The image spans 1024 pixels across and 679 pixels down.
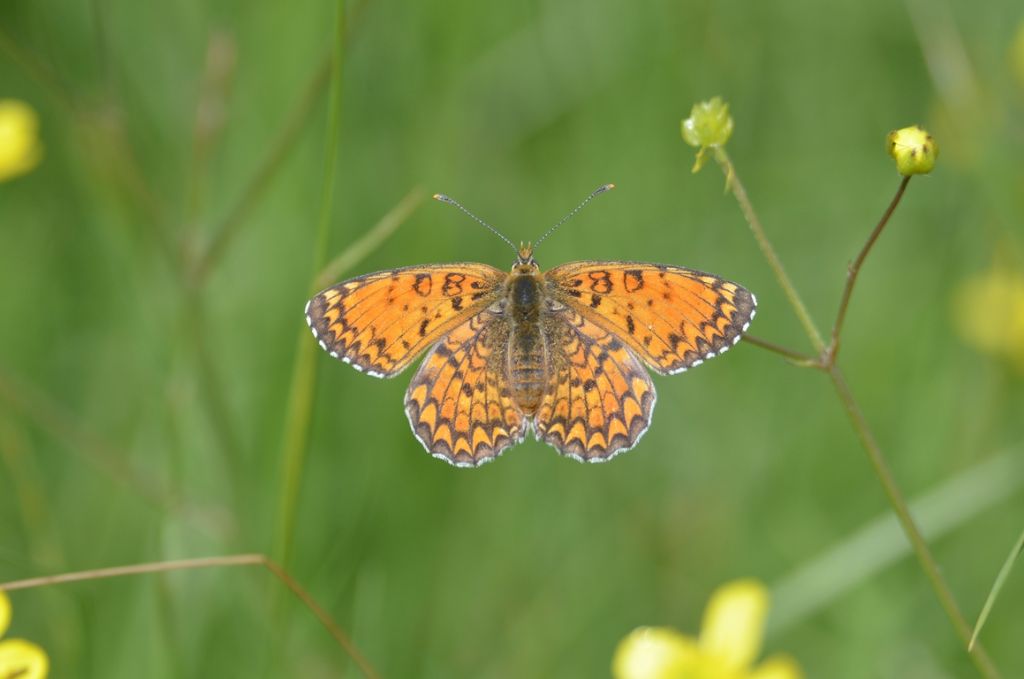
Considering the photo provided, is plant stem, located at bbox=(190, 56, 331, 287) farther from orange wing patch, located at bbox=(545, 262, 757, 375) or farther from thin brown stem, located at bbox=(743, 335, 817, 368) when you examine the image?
thin brown stem, located at bbox=(743, 335, 817, 368)

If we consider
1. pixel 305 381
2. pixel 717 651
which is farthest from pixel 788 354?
pixel 305 381

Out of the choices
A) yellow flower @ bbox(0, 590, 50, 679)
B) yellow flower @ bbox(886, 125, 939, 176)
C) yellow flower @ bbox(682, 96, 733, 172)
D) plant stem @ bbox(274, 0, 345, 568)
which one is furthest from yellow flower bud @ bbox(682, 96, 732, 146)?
yellow flower @ bbox(0, 590, 50, 679)

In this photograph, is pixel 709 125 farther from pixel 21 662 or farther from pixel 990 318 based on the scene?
pixel 990 318

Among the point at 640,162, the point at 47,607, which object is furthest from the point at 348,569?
the point at 640,162

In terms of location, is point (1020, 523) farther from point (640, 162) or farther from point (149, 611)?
point (149, 611)

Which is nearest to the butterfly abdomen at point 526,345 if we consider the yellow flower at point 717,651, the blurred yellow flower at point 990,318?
the yellow flower at point 717,651
